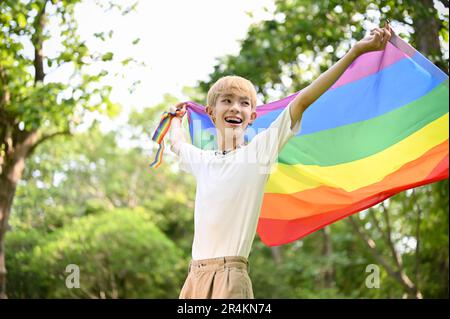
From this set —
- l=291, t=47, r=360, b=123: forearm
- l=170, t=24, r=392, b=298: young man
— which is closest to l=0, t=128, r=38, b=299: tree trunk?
l=170, t=24, r=392, b=298: young man

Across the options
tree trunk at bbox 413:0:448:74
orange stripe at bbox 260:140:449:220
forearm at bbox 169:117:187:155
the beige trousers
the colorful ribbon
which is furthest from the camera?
tree trunk at bbox 413:0:448:74

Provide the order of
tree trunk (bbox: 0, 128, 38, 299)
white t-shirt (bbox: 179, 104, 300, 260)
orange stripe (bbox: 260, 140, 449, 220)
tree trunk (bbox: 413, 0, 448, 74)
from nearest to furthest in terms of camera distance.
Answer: white t-shirt (bbox: 179, 104, 300, 260), orange stripe (bbox: 260, 140, 449, 220), tree trunk (bbox: 413, 0, 448, 74), tree trunk (bbox: 0, 128, 38, 299)

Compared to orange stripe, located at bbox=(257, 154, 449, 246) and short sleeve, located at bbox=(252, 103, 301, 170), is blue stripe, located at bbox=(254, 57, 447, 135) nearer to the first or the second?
orange stripe, located at bbox=(257, 154, 449, 246)

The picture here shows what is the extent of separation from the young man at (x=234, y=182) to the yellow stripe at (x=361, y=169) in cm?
109

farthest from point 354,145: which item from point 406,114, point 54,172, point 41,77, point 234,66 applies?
point 54,172

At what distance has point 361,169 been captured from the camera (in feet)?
12.4

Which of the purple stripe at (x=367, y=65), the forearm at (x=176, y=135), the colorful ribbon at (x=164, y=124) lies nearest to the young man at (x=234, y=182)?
the forearm at (x=176, y=135)

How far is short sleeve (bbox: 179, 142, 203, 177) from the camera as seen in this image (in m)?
2.83

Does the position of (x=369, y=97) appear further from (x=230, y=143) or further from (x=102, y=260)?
(x=102, y=260)

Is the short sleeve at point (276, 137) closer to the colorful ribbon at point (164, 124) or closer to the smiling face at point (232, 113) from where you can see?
the smiling face at point (232, 113)

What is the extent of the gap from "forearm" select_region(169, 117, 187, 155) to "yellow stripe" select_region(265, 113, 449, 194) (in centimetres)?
93

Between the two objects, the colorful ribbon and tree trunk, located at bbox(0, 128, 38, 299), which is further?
tree trunk, located at bbox(0, 128, 38, 299)

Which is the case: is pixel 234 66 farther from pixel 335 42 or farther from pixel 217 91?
pixel 217 91

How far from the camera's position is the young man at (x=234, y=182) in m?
2.49
